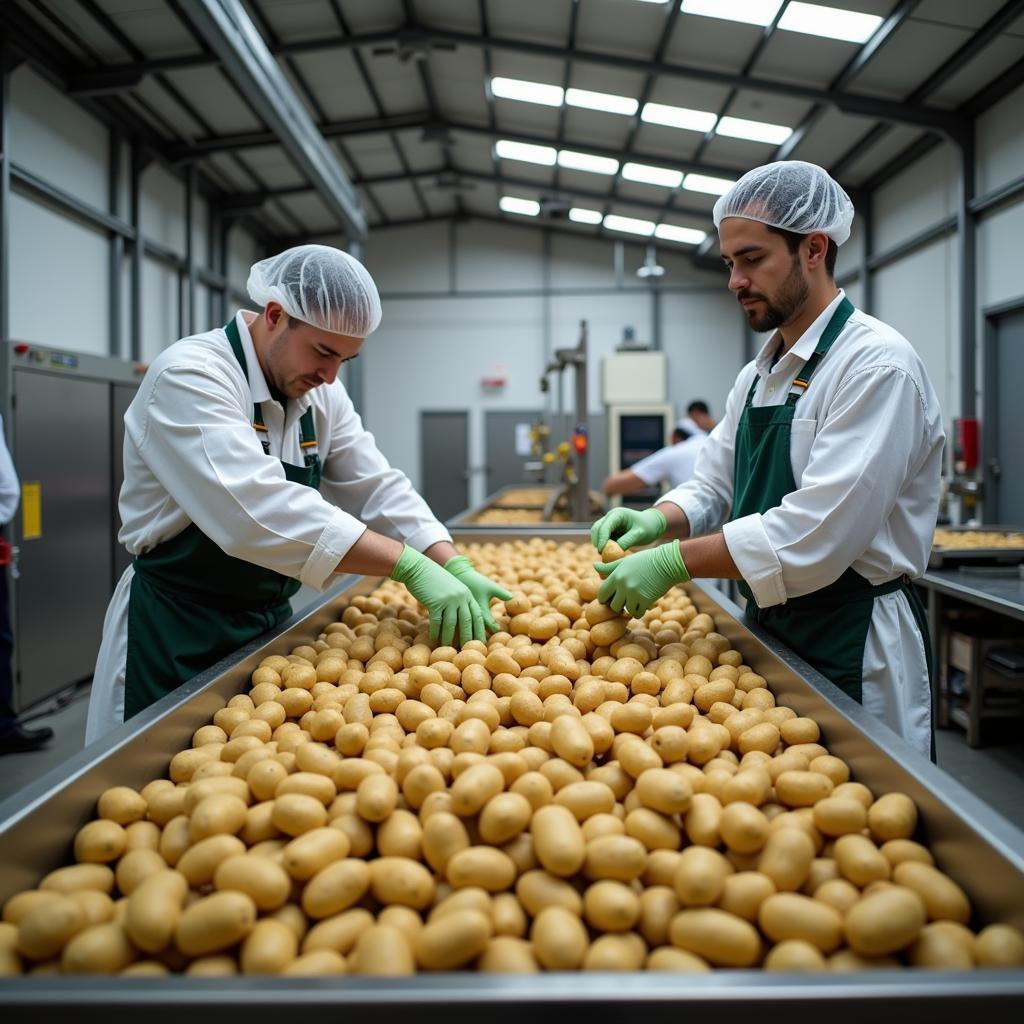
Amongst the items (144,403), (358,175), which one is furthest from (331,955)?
(358,175)

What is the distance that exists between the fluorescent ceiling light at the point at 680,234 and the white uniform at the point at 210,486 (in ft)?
27.9

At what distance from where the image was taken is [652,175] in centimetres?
803

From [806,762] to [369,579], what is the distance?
1.58 m

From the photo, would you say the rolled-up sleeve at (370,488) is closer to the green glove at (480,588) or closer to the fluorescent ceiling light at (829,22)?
the green glove at (480,588)

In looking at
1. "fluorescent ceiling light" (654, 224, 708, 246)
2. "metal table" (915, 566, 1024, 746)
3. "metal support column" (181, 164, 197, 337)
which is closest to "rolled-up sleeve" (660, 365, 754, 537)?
"metal table" (915, 566, 1024, 746)

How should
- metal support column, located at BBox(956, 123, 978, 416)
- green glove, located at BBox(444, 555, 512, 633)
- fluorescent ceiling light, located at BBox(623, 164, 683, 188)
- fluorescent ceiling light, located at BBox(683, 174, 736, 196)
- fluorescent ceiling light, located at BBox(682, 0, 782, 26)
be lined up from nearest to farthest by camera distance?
green glove, located at BBox(444, 555, 512, 633) → fluorescent ceiling light, located at BBox(682, 0, 782, 26) → metal support column, located at BBox(956, 123, 978, 416) → fluorescent ceiling light, located at BBox(683, 174, 736, 196) → fluorescent ceiling light, located at BBox(623, 164, 683, 188)

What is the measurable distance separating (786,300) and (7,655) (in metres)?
3.52

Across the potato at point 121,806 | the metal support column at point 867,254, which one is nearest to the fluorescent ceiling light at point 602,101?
the metal support column at point 867,254

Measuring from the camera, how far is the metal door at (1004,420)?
5.53m

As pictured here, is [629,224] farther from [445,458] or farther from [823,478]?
[823,478]

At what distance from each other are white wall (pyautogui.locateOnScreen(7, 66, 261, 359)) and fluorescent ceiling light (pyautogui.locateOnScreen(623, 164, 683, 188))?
4.37m

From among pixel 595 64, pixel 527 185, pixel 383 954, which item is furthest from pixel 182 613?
pixel 527 185

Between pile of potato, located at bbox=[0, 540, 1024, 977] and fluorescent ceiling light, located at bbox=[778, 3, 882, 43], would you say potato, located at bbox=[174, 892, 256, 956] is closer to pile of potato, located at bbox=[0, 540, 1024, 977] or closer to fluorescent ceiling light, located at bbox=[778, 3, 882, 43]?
pile of potato, located at bbox=[0, 540, 1024, 977]

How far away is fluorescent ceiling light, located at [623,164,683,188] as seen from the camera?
788 centimetres
